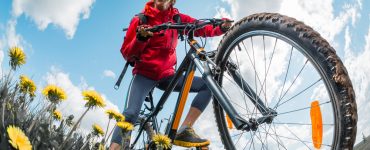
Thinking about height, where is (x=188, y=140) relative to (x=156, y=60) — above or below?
below

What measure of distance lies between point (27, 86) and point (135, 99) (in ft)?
4.92

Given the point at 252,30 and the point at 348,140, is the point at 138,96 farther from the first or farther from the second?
the point at 348,140

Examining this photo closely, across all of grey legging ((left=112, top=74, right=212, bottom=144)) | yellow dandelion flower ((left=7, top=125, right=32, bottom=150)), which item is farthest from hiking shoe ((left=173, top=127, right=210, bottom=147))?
yellow dandelion flower ((left=7, top=125, right=32, bottom=150))

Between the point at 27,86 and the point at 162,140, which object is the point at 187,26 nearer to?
the point at 162,140

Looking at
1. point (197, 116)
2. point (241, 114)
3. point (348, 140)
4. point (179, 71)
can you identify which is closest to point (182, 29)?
point (179, 71)

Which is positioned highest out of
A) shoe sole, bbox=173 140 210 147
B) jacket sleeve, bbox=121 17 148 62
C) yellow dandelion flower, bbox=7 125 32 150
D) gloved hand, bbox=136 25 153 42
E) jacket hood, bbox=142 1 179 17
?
jacket hood, bbox=142 1 179 17

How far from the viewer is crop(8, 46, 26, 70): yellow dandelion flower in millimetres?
2469

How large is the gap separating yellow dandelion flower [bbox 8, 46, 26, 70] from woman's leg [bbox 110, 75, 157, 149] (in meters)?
1.85

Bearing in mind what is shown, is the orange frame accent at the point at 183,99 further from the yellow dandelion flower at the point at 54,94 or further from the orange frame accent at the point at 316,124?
the yellow dandelion flower at the point at 54,94

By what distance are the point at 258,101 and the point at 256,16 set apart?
Answer: 67 centimetres

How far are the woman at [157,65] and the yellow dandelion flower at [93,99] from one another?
1452 millimetres

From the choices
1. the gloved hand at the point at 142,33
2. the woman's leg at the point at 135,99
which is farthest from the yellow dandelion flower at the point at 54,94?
the woman's leg at the point at 135,99

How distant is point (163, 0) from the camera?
15.4 ft

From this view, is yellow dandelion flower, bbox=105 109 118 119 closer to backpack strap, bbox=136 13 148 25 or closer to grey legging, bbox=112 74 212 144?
grey legging, bbox=112 74 212 144
